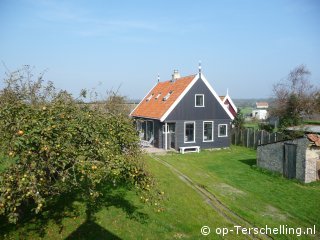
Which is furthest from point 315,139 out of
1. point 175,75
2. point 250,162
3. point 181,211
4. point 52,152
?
point 175,75

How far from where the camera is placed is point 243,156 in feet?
77.6

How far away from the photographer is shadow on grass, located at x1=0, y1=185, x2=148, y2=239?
364 inches

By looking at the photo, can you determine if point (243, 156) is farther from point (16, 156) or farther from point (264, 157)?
point (16, 156)

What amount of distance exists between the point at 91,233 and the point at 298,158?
1228 cm

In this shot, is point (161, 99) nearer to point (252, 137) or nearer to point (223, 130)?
point (223, 130)

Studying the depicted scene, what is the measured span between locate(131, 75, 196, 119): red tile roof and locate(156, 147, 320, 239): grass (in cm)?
553

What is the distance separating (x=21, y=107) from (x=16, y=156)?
5.04 ft

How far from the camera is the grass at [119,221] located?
9.13 metres

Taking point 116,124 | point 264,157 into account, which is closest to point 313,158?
point 264,157

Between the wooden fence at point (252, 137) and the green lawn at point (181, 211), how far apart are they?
8.16 metres

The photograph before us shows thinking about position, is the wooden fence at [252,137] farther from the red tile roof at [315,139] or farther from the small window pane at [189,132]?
the red tile roof at [315,139]

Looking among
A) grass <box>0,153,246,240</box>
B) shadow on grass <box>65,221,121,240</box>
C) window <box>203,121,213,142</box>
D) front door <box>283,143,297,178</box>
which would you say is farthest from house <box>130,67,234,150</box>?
shadow on grass <box>65,221,121,240</box>

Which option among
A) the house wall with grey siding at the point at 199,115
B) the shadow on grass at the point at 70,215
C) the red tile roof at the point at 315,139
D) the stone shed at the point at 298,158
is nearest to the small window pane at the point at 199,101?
the house wall with grey siding at the point at 199,115

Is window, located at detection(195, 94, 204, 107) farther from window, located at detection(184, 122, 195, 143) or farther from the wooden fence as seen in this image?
the wooden fence
